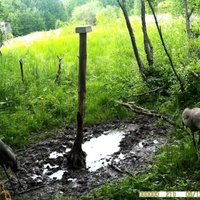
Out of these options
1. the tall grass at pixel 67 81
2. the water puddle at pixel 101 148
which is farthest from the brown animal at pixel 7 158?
the tall grass at pixel 67 81

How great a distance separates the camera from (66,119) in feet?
30.1

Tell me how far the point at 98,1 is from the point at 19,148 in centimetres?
3169

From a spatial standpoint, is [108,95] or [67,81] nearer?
[108,95]

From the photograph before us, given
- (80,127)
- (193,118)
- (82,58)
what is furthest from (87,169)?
(193,118)

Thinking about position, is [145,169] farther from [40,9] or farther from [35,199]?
[40,9]


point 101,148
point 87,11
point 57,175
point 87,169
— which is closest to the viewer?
point 57,175

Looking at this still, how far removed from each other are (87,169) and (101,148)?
1008mm

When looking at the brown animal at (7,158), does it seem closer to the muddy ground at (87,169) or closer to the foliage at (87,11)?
the muddy ground at (87,169)

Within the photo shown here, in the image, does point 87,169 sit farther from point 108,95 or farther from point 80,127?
point 108,95

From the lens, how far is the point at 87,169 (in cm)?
652

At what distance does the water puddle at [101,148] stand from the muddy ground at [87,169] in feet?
0.15

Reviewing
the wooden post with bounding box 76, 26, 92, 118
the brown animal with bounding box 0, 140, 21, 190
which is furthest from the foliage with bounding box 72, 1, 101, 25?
the brown animal with bounding box 0, 140, 21, 190

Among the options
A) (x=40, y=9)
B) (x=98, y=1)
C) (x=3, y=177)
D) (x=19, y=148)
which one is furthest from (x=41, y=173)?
(x=40, y=9)

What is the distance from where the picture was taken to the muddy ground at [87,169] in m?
5.98
